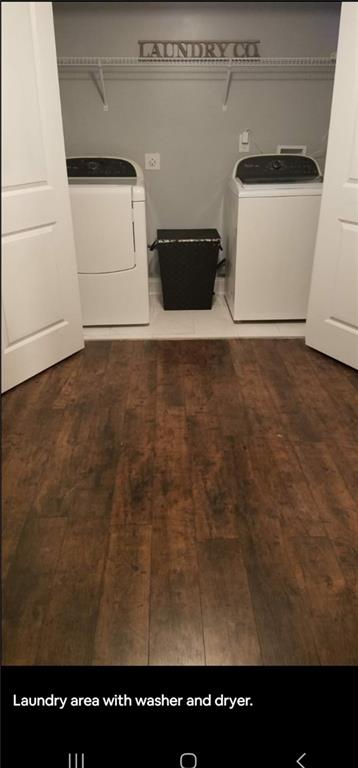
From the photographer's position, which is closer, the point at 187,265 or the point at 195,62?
the point at 195,62

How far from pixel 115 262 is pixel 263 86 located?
4.58 ft

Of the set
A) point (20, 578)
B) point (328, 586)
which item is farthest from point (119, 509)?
point (328, 586)

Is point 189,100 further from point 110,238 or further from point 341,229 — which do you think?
point 341,229

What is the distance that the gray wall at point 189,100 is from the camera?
120 inches

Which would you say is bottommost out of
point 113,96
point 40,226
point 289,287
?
point 289,287

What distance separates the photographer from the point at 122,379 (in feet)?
8.47

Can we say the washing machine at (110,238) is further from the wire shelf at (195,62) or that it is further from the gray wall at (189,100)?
the wire shelf at (195,62)

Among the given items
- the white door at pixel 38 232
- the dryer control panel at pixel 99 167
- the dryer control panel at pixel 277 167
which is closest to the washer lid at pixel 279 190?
the dryer control panel at pixel 277 167

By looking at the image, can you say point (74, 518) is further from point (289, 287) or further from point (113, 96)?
point (113, 96)

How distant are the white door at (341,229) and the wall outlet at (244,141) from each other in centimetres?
101

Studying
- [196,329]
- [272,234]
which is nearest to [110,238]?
[196,329]

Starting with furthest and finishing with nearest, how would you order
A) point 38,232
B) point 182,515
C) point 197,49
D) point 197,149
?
1. point 197,149
2. point 197,49
3. point 38,232
4. point 182,515

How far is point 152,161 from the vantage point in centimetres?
339

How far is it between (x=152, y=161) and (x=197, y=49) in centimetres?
65
